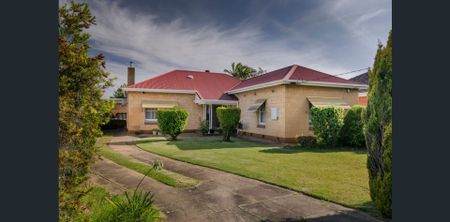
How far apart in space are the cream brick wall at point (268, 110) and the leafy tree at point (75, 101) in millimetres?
16106

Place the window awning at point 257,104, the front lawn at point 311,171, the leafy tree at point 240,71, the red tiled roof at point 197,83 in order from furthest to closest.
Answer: the leafy tree at point 240,71
the red tiled roof at point 197,83
the window awning at point 257,104
the front lawn at point 311,171

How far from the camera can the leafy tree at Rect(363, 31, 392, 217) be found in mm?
4605

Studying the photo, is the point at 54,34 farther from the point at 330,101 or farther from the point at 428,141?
the point at 330,101

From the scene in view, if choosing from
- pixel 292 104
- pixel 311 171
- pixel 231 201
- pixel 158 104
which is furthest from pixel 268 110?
pixel 231 201

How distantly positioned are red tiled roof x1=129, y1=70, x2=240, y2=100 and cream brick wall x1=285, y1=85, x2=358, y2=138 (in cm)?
922

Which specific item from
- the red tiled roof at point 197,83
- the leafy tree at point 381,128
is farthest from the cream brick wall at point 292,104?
the leafy tree at point 381,128

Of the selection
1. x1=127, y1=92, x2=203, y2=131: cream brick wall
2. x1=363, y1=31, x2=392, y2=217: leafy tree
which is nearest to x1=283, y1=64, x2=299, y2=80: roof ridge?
x1=127, y1=92, x2=203, y2=131: cream brick wall

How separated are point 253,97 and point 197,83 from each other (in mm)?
8121

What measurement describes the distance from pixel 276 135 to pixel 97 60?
55.2 ft

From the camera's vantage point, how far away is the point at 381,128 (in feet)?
16.0

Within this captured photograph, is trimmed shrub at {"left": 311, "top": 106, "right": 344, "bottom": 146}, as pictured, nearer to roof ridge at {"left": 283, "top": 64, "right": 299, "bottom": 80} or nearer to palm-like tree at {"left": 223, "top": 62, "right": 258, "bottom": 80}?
roof ridge at {"left": 283, "top": 64, "right": 299, "bottom": 80}

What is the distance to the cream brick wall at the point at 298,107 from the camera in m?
18.5

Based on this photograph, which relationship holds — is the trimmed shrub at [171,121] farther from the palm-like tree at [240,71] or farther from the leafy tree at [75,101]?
the palm-like tree at [240,71]

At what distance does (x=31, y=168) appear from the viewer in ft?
6.79
